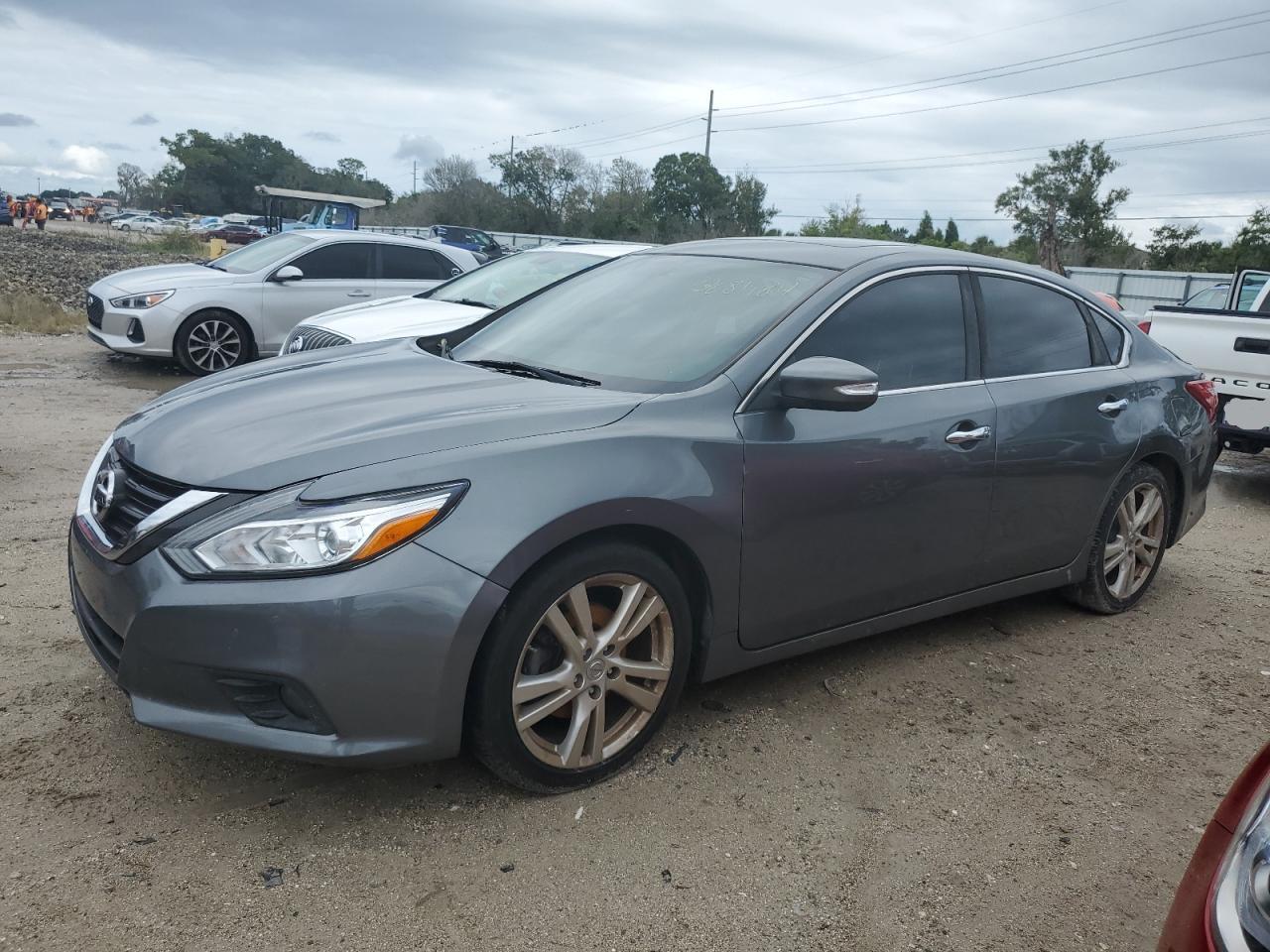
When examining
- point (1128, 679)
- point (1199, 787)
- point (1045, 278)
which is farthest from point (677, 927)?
point (1045, 278)

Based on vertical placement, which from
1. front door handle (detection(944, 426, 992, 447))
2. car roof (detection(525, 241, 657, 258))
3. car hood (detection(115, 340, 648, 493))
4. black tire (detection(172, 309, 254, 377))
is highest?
car roof (detection(525, 241, 657, 258))

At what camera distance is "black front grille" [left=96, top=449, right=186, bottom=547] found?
114 inches

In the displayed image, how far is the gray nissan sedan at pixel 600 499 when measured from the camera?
8.88 feet

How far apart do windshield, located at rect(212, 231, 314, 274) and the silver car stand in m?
0.02

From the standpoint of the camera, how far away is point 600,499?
2.98 meters

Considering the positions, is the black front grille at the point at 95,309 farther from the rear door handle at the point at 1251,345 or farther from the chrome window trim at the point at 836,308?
the rear door handle at the point at 1251,345

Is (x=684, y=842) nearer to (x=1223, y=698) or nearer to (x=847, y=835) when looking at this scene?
(x=847, y=835)

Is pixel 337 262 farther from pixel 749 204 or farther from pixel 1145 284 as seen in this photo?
pixel 749 204

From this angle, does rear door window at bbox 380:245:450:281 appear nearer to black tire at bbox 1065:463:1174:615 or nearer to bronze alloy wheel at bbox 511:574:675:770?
black tire at bbox 1065:463:1174:615

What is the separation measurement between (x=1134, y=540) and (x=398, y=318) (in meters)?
5.31

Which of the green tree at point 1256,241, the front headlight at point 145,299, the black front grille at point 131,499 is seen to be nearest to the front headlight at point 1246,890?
the black front grille at point 131,499

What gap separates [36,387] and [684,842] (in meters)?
8.89

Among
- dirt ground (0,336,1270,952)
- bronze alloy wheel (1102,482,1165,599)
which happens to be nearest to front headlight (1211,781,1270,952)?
dirt ground (0,336,1270,952)

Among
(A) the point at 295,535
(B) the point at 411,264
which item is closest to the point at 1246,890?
(A) the point at 295,535
